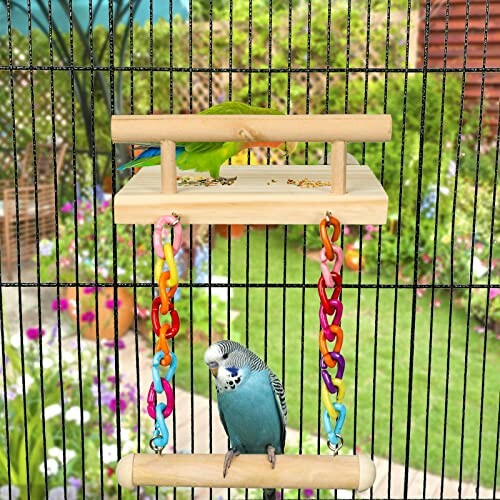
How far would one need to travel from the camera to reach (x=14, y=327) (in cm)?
489

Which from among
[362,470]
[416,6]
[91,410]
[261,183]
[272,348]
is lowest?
[272,348]

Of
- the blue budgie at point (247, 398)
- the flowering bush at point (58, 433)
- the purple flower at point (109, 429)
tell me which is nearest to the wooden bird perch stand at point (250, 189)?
the blue budgie at point (247, 398)

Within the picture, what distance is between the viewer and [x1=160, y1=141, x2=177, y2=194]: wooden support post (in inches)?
53.9

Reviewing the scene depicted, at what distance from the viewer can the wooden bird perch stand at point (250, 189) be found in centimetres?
132

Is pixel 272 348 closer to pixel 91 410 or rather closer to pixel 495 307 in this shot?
pixel 495 307

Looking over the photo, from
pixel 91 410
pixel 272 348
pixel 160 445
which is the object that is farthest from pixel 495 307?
pixel 160 445

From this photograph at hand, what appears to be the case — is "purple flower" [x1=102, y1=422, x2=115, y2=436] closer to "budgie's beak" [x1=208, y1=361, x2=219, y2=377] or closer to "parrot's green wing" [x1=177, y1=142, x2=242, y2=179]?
"budgie's beak" [x1=208, y1=361, x2=219, y2=377]

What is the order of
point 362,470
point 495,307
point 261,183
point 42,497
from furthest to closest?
1. point 495,307
2. point 42,497
3. point 261,183
4. point 362,470

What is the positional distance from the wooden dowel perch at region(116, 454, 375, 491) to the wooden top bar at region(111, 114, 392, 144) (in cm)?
50

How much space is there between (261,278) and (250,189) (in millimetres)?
4338

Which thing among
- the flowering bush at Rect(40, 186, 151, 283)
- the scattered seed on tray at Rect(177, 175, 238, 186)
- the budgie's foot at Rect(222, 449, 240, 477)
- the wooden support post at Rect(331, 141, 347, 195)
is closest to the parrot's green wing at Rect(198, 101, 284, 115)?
the scattered seed on tray at Rect(177, 175, 238, 186)

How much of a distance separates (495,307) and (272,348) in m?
1.21

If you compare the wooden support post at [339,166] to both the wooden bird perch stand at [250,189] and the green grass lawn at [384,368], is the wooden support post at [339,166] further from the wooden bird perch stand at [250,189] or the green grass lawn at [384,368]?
the green grass lawn at [384,368]

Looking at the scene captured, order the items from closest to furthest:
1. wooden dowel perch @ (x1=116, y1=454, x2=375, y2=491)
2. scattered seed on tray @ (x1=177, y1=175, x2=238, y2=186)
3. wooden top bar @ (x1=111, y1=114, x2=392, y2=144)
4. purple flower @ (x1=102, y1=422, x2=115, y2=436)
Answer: wooden top bar @ (x1=111, y1=114, x2=392, y2=144), wooden dowel perch @ (x1=116, y1=454, x2=375, y2=491), scattered seed on tray @ (x1=177, y1=175, x2=238, y2=186), purple flower @ (x1=102, y1=422, x2=115, y2=436)
